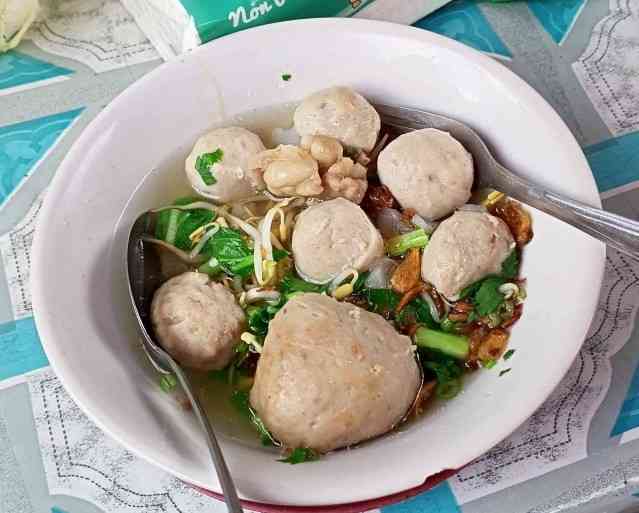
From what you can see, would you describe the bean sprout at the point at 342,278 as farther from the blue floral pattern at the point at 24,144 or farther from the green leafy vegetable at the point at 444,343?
the blue floral pattern at the point at 24,144

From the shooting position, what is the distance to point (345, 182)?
1.33m

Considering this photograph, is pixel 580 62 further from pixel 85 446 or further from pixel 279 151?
pixel 85 446

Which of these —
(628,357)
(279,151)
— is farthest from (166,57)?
(628,357)

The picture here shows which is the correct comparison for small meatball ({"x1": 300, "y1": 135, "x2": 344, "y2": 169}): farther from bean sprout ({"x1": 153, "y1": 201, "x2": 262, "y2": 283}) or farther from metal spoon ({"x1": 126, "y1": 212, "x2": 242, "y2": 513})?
metal spoon ({"x1": 126, "y1": 212, "x2": 242, "y2": 513})

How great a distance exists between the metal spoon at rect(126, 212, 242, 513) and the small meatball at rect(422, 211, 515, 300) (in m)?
0.42

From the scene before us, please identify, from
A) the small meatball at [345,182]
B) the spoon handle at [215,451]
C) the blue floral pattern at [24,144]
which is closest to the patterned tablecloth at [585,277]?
the blue floral pattern at [24,144]

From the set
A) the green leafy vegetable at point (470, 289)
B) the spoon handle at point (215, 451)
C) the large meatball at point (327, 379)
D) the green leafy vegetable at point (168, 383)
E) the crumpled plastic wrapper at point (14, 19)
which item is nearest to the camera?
the spoon handle at point (215, 451)

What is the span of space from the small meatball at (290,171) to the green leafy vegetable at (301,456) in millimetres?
440

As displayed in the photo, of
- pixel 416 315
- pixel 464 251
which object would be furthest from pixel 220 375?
pixel 464 251

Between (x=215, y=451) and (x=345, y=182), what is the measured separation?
0.52m

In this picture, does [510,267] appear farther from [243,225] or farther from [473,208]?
[243,225]

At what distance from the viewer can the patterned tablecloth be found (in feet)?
4.15

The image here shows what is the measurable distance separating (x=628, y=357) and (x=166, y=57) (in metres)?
1.11

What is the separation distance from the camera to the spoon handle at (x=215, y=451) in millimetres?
948
